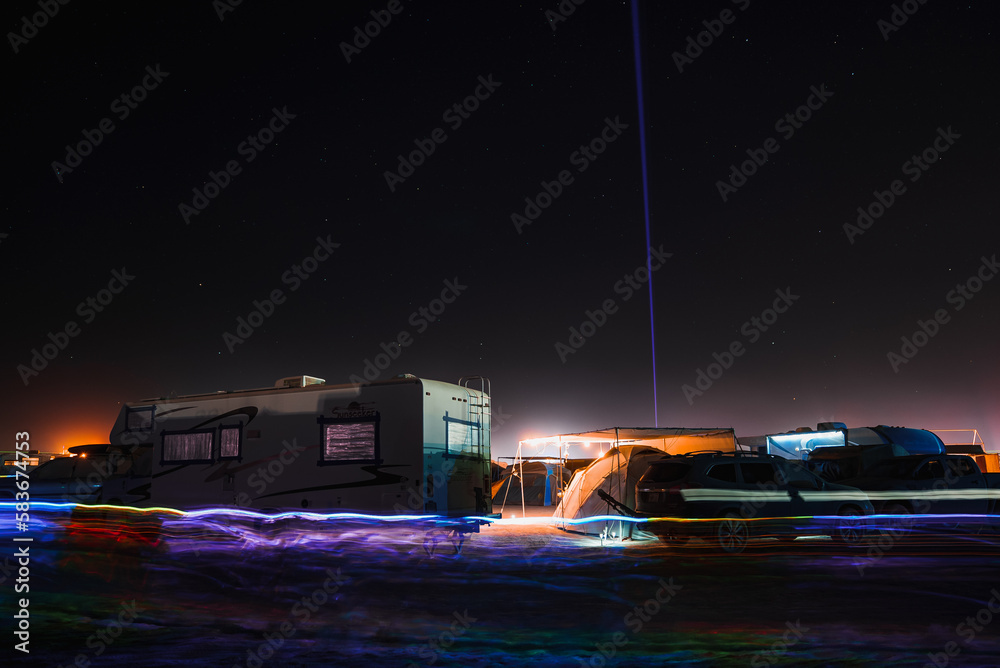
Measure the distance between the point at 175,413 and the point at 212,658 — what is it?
10.5 meters

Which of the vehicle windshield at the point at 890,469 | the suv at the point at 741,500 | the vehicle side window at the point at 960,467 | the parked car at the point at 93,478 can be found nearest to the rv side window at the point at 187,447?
the parked car at the point at 93,478

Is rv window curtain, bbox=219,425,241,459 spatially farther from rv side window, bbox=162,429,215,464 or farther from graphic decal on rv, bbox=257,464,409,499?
graphic decal on rv, bbox=257,464,409,499

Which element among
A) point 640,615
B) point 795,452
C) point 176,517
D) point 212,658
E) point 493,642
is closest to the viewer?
point 212,658

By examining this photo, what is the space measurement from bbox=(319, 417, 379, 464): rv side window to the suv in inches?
181

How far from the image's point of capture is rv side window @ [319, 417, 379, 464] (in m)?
12.2

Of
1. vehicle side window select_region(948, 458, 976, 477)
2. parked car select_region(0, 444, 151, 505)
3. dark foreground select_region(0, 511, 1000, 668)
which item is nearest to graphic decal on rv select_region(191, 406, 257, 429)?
dark foreground select_region(0, 511, 1000, 668)

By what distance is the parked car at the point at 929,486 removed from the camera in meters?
13.7

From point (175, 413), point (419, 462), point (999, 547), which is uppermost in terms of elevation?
point (175, 413)

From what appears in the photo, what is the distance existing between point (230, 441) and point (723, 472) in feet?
29.2

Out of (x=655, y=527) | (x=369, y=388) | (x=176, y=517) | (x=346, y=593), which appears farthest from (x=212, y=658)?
(x=176, y=517)

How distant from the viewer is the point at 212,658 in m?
5.25

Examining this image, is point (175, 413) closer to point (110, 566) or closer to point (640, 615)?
point (110, 566)

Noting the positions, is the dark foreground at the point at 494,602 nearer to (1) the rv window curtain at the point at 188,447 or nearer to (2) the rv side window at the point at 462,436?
(2) the rv side window at the point at 462,436

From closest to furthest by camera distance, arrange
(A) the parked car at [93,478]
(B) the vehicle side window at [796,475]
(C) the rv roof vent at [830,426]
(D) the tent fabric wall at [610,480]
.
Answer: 1. (B) the vehicle side window at [796,475]
2. (D) the tent fabric wall at [610,480]
3. (A) the parked car at [93,478]
4. (C) the rv roof vent at [830,426]
